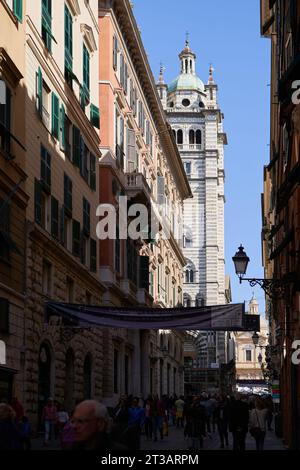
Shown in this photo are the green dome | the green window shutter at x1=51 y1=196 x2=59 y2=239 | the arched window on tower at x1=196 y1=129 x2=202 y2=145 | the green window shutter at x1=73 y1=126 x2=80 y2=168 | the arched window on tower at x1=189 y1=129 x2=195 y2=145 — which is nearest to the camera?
the green window shutter at x1=51 y1=196 x2=59 y2=239

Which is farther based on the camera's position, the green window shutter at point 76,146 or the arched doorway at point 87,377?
the arched doorway at point 87,377

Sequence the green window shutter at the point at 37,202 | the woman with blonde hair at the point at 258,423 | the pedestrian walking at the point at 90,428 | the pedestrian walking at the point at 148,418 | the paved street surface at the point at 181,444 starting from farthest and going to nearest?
the pedestrian walking at the point at 148,418
the paved street surface at the point at 181,444
the green window shutter at the point at 37,202
the woman with blonde hair at the point at 258,423
the pedestrian walking at the point at 90,428

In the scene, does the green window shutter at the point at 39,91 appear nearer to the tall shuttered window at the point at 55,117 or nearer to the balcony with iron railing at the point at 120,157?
the tall shuttered window at the point at 55,117

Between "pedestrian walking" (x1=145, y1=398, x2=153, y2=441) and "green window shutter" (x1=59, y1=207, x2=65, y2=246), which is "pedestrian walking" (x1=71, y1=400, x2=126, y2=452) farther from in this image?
"pedestrian walking" (x1=145, y1=398, x2=153, y2=441)

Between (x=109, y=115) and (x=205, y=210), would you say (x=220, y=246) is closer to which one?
(x=205, y=210)

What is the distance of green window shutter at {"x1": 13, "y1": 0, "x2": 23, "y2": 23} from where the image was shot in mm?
26780

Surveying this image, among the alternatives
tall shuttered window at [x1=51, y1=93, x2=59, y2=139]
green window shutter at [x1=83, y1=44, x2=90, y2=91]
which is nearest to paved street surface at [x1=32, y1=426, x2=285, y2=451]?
tall shuttered window at [x1=51, y1=93, x2=59, y2=139]

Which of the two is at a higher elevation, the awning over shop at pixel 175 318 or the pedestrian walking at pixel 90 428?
the awning over shop at pixel 175 318

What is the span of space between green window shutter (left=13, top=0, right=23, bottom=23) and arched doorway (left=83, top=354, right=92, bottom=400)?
1427 centimetres

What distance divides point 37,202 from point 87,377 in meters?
10.6

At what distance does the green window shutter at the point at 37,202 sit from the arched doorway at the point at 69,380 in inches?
251

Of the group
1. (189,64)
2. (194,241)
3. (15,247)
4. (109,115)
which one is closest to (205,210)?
(194,241)

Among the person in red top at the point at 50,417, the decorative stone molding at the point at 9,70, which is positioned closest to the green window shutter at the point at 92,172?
the person in red top at the point at 50,417

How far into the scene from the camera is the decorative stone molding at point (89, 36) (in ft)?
124
